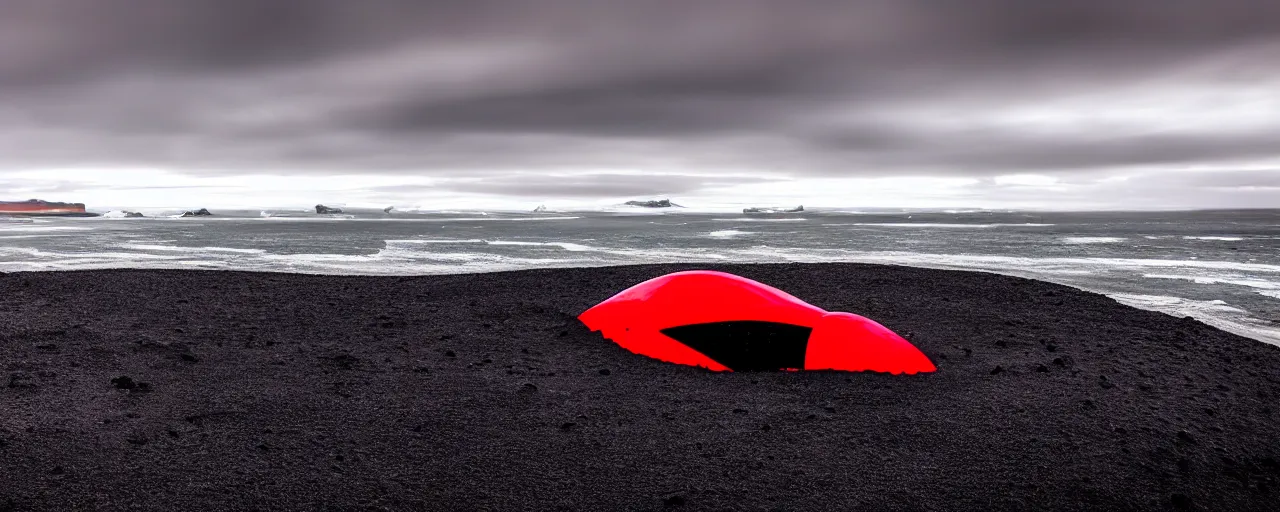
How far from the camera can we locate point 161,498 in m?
4.54

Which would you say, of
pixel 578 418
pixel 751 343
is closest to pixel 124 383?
pixel 578 418

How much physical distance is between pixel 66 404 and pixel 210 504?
2713 millimetres

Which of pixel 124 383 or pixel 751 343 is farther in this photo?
pixel 751 343

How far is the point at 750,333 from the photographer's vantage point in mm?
8016

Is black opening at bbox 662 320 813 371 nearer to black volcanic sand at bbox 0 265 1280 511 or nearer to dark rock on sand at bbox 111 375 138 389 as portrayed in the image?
black volcanic sand at bbox 0 265 1280 511

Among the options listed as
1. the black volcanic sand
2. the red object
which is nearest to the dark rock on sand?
the black volcanic sand

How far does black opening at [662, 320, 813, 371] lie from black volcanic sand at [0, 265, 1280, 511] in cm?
27

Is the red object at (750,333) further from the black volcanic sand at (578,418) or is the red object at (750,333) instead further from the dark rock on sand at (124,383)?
the dark rock on sand at (124,383)

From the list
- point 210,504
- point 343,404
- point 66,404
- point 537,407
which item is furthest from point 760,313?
point 66,404

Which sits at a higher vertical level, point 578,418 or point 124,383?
point 124,383

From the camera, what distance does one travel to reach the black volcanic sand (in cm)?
485

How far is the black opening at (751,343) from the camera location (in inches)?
310

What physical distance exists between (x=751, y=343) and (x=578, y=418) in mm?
2482

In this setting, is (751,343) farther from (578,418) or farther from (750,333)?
(578,418)
